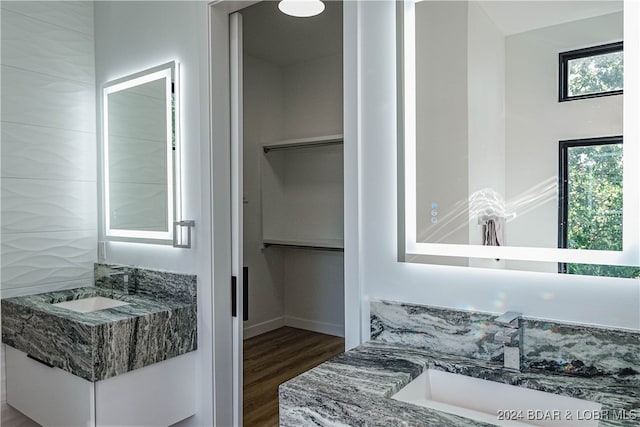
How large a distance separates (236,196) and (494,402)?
55.1 inches

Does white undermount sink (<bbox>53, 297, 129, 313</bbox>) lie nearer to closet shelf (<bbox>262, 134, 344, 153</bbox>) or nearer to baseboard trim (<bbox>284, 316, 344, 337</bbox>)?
closet shelf (<bbox>262, 134, 344, 153</bbox>)

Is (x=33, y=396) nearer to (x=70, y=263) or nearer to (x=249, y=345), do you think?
(x=70, y=263)

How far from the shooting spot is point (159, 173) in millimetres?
2273

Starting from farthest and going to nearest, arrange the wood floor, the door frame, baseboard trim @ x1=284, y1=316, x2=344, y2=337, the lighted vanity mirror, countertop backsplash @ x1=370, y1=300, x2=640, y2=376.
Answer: baseboard trim @ x1=284, y1=316, x2=344, y2=337
the wood floor
the lighted vanity mirror
the door frame
countertop backsplash @ x1=370, y1=300, x2=640, y2=376

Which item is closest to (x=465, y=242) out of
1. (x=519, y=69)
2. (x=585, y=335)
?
(x=585, y=335)

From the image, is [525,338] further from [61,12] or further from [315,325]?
[315,325]

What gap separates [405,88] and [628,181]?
0.69 metres

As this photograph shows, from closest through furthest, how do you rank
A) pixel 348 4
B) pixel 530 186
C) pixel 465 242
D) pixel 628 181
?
1. pixel 628 181
2. pixel 530 186
3. pixel 465 242
4. pixel 348 4

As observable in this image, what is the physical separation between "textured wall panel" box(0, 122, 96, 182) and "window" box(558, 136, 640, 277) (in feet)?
8.06

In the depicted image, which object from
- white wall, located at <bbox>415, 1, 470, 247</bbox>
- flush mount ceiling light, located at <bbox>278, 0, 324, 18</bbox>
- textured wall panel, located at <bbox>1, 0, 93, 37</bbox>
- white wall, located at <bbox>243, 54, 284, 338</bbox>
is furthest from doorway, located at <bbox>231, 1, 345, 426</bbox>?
white wall, located at <bbox>415, 1, 470, 247</bbox>

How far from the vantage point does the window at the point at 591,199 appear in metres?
1.14

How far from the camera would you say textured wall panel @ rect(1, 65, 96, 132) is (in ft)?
7.39

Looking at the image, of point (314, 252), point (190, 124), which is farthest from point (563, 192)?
point (314, 252)

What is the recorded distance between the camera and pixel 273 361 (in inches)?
142
